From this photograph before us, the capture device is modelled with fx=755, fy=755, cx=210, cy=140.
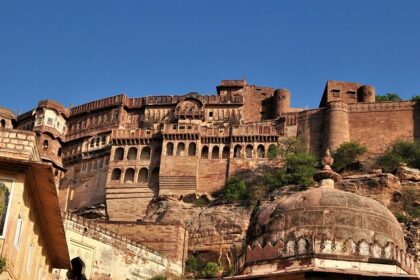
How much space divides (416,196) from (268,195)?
8.23m

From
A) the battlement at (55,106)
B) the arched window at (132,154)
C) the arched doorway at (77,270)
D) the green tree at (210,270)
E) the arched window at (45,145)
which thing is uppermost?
the battlement at (55,106)

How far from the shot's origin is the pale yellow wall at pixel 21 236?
12.3m

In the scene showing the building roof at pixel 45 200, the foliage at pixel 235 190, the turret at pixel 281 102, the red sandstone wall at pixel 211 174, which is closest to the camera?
the building roof at pixel 45 200

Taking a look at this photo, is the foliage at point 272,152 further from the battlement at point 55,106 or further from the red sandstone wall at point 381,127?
the battlement at point 55,106

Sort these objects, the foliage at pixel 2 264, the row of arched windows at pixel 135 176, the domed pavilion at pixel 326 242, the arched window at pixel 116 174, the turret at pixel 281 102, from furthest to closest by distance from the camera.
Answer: the turret at pixel 281 102 < the arched window at pixel 116 174 < the row of arched windows at pixel 135 176 < the foliage at pixel 2 264 < the domed pavilion at pixel 326 242

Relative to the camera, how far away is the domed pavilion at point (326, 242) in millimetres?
11062

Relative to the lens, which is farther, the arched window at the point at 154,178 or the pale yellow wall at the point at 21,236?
the arched window at the point at 154,178

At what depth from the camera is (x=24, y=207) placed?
43.0ft

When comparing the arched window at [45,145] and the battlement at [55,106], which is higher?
the battlement at [55,106]

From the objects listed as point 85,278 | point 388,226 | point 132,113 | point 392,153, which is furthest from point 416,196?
point 388,226

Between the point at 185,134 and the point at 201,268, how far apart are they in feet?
51.5

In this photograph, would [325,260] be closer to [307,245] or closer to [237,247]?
[307,245]

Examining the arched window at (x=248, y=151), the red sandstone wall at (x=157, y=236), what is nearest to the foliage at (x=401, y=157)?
the arched window at (x=248, y=151)

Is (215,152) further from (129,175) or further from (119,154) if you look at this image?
(119,154)
